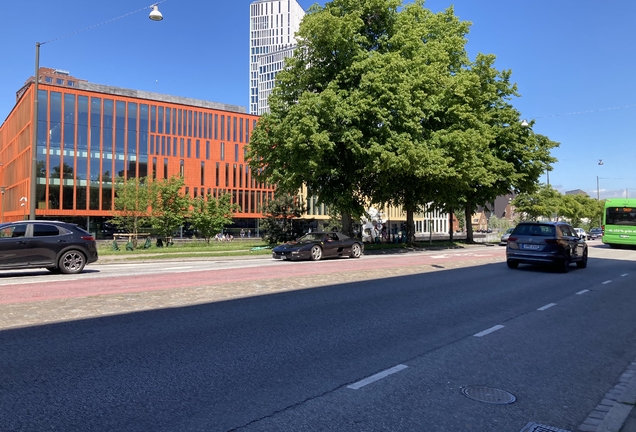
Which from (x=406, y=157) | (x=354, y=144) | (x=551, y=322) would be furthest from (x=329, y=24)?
(x=551, y=322)

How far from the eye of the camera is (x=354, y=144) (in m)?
25.7

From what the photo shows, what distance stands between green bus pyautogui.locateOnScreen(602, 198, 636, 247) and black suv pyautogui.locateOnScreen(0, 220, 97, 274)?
3460cm

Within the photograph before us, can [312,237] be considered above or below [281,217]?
below

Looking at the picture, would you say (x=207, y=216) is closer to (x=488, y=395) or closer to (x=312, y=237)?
(x=312, y=237)

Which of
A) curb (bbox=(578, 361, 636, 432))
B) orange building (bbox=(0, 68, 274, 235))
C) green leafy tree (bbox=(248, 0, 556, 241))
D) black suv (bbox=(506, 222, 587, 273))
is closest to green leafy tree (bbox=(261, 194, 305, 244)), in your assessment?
green leafy tree (bbox=(248, 0, 556, 241))

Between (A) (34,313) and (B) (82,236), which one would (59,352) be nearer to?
(A) (34,313)

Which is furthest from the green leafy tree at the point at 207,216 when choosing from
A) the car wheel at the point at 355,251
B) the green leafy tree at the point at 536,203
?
the green leafy tree at the point at 536,203

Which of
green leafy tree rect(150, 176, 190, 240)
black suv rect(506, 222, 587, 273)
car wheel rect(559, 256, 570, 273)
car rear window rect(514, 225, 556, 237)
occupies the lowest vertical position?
car wheel rect(559, 256, 570, 273)

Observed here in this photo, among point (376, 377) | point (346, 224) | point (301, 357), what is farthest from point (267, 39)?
point (376, 377)

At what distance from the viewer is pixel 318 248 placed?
22.7m

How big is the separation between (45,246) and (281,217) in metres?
29.7

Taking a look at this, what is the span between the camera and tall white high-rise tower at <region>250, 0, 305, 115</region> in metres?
176

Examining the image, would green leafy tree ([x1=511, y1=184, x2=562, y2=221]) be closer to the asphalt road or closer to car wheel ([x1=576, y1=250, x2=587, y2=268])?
car wheel ([x1=576, y1=250, x2=587, y2=268])

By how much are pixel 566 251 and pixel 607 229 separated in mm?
22969
